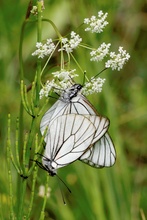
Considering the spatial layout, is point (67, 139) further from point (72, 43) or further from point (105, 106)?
point (105, 106)

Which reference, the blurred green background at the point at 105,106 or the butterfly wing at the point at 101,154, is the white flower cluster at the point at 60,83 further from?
the blurred green background at the point at 105,106

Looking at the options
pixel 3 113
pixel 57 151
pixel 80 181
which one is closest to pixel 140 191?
pixel 80 181

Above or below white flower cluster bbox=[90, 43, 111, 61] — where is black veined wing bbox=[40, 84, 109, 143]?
below

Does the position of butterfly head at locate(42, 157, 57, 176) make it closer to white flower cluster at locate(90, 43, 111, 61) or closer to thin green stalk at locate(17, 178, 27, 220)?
thin green stalk at locate(17, 178, 27, 220)

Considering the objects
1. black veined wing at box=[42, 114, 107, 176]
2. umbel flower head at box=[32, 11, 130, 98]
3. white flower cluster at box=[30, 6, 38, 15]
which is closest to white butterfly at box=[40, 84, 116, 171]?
black veined wing at box=[42, 114, 107, 176]

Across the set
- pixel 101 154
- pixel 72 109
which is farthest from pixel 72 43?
pixel 101 154

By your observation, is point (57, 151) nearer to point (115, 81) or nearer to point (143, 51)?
point (115, 81)

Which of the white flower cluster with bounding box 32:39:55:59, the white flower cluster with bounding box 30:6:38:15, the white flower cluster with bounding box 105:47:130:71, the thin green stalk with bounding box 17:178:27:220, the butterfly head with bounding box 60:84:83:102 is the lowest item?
the thin green stalk with bounding box 17:178:27:220
